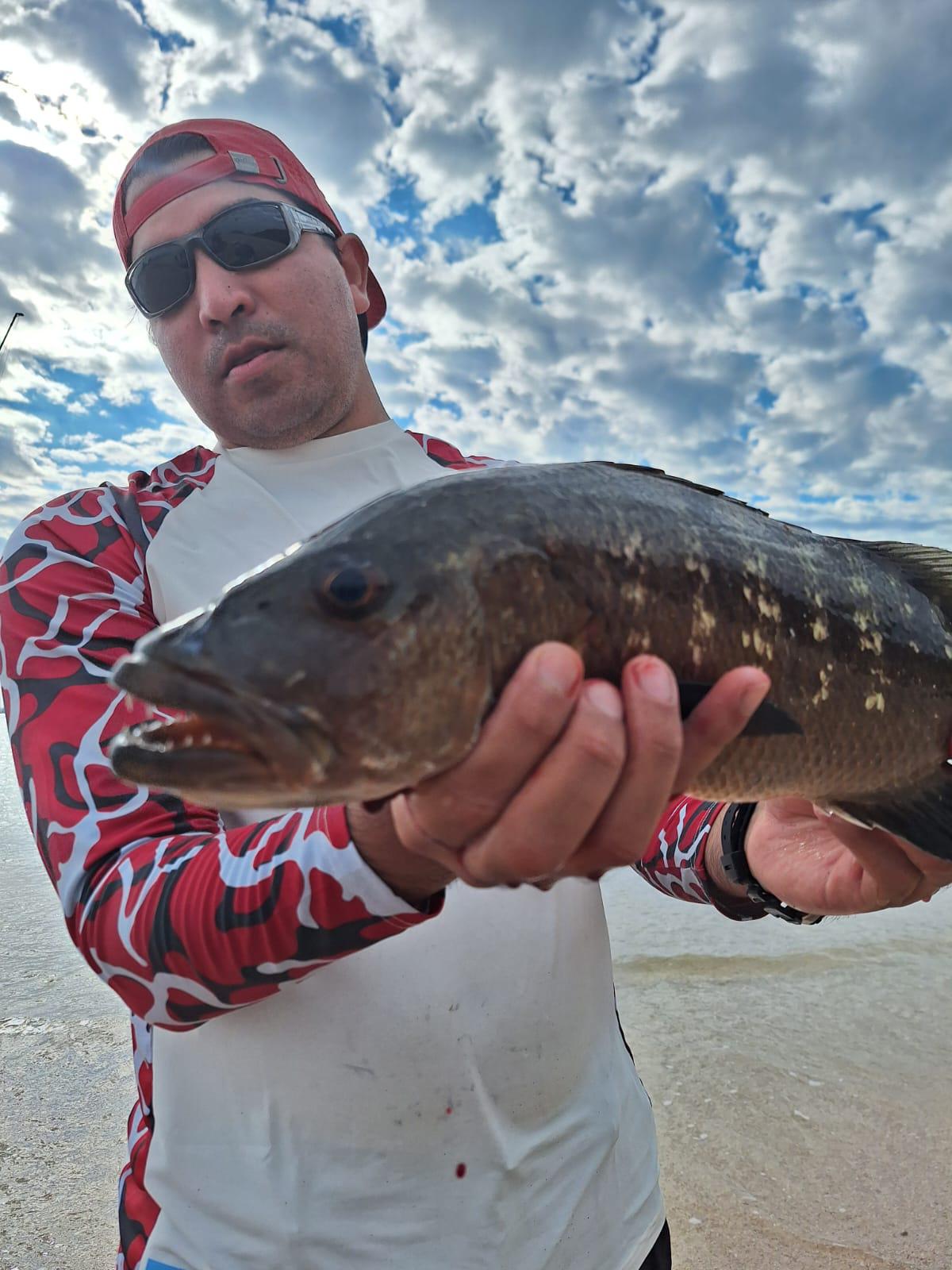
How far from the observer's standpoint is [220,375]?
2730 mm

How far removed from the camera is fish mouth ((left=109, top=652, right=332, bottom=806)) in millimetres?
1271

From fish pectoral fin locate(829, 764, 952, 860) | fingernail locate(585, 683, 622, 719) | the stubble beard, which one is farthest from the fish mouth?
the stubble beard

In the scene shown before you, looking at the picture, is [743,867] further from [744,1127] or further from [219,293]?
[744,1127]

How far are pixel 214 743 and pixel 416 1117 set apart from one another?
3.93 ft

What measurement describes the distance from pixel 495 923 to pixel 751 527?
1188 mm

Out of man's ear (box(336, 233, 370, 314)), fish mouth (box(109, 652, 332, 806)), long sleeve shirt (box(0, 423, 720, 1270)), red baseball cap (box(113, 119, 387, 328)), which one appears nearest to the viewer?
fish mouth (box(109, 652, 332, 806))

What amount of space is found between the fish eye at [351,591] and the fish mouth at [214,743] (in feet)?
0.69

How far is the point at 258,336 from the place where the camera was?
272cm

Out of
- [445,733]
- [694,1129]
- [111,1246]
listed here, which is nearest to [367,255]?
[445,733]

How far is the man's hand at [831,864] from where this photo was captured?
2107 mm

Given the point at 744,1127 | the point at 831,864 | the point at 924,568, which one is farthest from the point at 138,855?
the point at 744,1127

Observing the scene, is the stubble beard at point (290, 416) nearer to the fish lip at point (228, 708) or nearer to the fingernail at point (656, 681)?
the fish lip at point (228, 708)

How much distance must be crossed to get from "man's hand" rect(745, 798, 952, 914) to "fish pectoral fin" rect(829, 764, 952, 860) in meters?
0.04

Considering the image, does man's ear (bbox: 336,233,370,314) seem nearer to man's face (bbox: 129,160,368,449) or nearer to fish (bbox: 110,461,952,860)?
man's face (bbox: 129,160,368,449)
